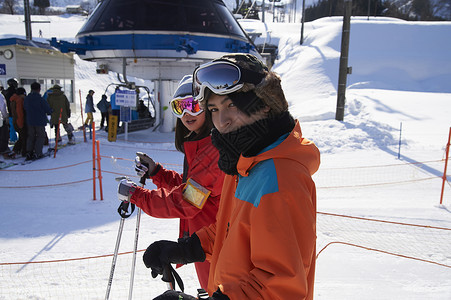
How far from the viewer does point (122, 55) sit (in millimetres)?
10742

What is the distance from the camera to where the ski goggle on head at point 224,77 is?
→ 4.54 ft

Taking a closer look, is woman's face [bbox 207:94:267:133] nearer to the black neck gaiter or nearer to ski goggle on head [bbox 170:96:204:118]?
the black neck gaiter

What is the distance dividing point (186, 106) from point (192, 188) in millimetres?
731

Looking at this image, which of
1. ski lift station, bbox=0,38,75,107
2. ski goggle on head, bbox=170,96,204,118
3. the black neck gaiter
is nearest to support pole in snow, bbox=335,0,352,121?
ski goggle on head, bbox=170,96,204,118

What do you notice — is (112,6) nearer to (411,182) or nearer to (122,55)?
(122,55)

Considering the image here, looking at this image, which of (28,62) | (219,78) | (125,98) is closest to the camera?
(219,78)

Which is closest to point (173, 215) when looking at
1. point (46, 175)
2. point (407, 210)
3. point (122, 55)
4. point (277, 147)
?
point (277, 147)

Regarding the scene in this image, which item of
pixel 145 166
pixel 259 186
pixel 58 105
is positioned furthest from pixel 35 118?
pixel 259 186

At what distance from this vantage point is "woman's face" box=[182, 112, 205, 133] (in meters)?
2.55

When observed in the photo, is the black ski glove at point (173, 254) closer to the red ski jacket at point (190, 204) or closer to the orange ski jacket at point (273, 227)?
the red ski jacket at point (190, 204)

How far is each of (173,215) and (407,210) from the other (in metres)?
4.67

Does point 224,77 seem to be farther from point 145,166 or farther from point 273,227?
point 145,166

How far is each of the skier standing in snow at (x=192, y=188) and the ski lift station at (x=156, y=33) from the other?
26.4 feet

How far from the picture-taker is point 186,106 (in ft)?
8.64
